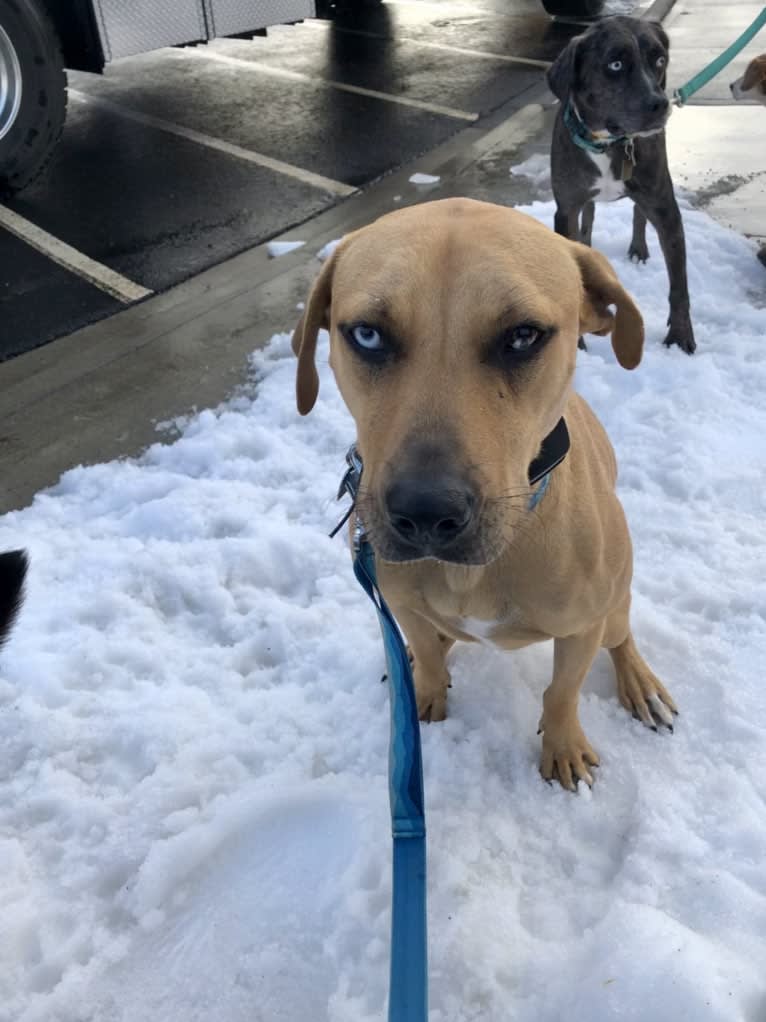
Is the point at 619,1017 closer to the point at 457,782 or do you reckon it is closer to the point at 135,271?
the point at 457,782

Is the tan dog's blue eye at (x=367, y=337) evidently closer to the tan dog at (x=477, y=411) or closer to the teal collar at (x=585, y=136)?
the tan dog at (x=477, y=411)

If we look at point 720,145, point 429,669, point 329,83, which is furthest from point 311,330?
point 329,83

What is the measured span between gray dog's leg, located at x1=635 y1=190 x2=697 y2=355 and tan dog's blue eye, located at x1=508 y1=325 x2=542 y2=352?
9.05 ft

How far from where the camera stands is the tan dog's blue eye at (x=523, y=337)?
5.56 ft

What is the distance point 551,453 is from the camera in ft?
6.12

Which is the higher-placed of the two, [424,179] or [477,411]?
[477,411]

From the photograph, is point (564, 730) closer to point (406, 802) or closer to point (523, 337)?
point (406, 802)

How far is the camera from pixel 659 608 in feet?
9.28

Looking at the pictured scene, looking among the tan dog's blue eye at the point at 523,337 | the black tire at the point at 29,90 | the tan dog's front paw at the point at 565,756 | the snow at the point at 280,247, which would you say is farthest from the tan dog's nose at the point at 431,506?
the black tire at the point at 29,90

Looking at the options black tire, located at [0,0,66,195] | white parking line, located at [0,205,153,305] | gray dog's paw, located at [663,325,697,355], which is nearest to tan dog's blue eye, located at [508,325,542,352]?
gray dog's paw, located at [663,325,697,355]

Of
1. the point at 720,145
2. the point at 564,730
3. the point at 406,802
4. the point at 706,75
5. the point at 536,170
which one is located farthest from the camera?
the point at 720,145

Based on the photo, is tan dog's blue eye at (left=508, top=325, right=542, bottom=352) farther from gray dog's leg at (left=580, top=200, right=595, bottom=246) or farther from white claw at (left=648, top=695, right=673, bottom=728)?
gray dog's leg at (left=580, top=200, right=595, bottom=246)

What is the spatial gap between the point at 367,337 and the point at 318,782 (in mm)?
1316

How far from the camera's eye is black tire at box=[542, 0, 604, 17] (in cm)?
1155
